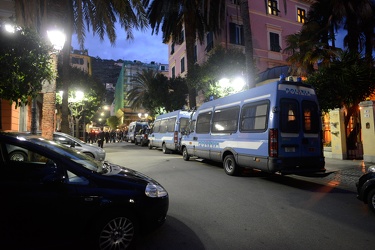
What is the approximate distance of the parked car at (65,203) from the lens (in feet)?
8.87

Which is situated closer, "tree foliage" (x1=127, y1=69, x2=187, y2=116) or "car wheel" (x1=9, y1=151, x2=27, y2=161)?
"car wheel" (x1=9, y1=151, x2=27, y2=161)

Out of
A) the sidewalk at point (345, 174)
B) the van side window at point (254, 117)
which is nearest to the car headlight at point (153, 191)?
the van side window at point (254, 117)

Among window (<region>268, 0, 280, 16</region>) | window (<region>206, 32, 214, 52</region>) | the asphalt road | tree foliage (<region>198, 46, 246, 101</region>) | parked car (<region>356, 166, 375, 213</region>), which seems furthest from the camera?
window (<region>268, 0, 280, 16</region>)

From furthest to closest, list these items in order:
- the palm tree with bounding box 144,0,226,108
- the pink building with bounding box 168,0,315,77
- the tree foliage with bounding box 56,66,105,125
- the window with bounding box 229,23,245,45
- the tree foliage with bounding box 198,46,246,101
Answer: the pink building with bounding box 168,0,315,77 → the window with bounding box 229,23,245,45 → the tree foliage with bounding box 56,66,105,125 → the palm tree with bounding box 144,0,226,108 → the tree foliage with bounding box 198,46,246,101

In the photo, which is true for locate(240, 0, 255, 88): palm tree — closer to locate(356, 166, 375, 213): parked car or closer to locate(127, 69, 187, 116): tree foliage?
locate(356, 166, 375, 213): parked car

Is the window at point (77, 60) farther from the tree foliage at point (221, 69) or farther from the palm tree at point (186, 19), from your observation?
the tree foliage at point (221, 69)

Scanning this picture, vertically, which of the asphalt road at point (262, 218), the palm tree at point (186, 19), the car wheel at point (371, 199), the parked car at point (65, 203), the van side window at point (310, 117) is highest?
the palm tree at point (186, 19)

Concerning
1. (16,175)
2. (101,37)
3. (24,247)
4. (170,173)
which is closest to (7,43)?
(16,175)

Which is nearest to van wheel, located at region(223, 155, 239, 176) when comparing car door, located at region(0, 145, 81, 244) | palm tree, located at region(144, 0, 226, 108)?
car door, located at region(0, 145, 81, 244)

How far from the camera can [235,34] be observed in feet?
76.8

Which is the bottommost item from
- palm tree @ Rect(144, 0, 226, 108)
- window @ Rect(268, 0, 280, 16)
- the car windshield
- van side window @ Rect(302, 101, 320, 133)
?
the car windshield

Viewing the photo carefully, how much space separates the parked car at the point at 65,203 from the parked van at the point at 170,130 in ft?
35.2

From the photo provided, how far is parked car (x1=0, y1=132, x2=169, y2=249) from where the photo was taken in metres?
2.70

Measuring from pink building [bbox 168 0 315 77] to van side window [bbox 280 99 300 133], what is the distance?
1709 cm
